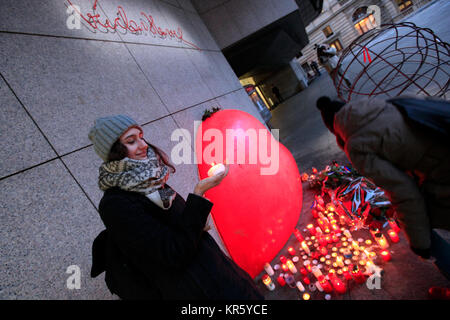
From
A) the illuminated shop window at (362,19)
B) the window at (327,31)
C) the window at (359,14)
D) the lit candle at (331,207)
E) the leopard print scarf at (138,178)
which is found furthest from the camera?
the window at (327,31)

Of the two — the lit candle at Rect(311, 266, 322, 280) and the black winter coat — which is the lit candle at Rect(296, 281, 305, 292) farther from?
the black winter coat

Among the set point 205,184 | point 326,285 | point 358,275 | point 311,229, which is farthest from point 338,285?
point 205,184

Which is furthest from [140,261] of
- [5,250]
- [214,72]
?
[214,72]

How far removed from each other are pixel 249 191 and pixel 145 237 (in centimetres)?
208

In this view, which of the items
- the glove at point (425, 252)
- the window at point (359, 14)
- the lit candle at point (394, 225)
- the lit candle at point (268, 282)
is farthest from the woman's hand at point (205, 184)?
the window at point (359, 14)

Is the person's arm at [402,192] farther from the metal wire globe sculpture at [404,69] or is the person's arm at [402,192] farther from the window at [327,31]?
the window at [327,31]

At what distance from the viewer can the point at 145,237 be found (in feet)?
3.60

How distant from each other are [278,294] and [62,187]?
2.63 m

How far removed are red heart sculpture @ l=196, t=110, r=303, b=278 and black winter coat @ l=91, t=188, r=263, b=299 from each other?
1.48 metres

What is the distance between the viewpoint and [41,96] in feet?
6.34

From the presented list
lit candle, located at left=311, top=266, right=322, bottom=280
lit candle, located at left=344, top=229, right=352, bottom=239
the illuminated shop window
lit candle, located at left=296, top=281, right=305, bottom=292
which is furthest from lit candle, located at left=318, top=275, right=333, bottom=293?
the illuminated shop window

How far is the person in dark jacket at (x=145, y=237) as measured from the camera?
3.67ft

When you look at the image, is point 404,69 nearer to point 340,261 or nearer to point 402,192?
point 340,261

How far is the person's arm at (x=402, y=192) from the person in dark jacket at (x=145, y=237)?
3.94ft
